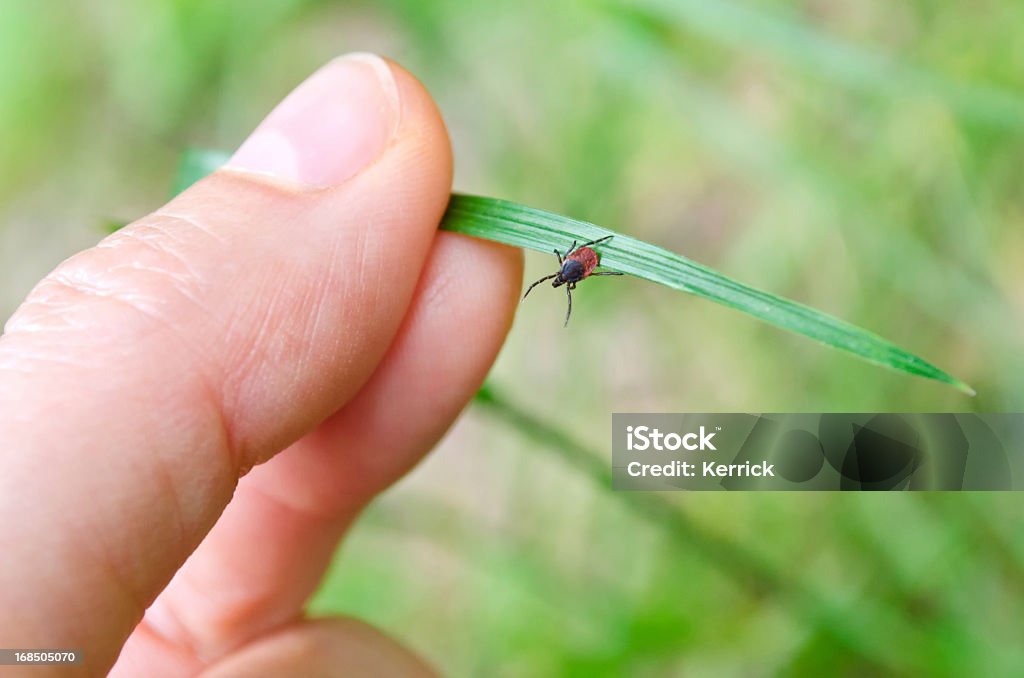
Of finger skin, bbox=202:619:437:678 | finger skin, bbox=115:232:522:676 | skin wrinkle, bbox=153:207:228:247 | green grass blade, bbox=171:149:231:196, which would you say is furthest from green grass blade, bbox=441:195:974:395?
finger skin, bbox=202:619:437:678

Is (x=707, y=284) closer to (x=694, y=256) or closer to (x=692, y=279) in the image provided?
(x=692, y=279)

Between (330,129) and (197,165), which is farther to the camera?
(197,165)

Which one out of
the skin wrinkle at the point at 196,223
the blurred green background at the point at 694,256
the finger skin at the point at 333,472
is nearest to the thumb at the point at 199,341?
the skin wrinkle at the point at 196,223

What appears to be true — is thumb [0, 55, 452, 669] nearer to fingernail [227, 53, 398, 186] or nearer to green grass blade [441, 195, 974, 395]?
fingernail [227, 53, 398, 186]

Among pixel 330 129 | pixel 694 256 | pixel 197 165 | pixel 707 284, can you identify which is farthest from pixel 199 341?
pixel 694 256

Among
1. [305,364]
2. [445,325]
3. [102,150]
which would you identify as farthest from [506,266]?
[102,150]

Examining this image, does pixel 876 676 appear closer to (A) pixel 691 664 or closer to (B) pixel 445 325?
(A) pixel 691 664
